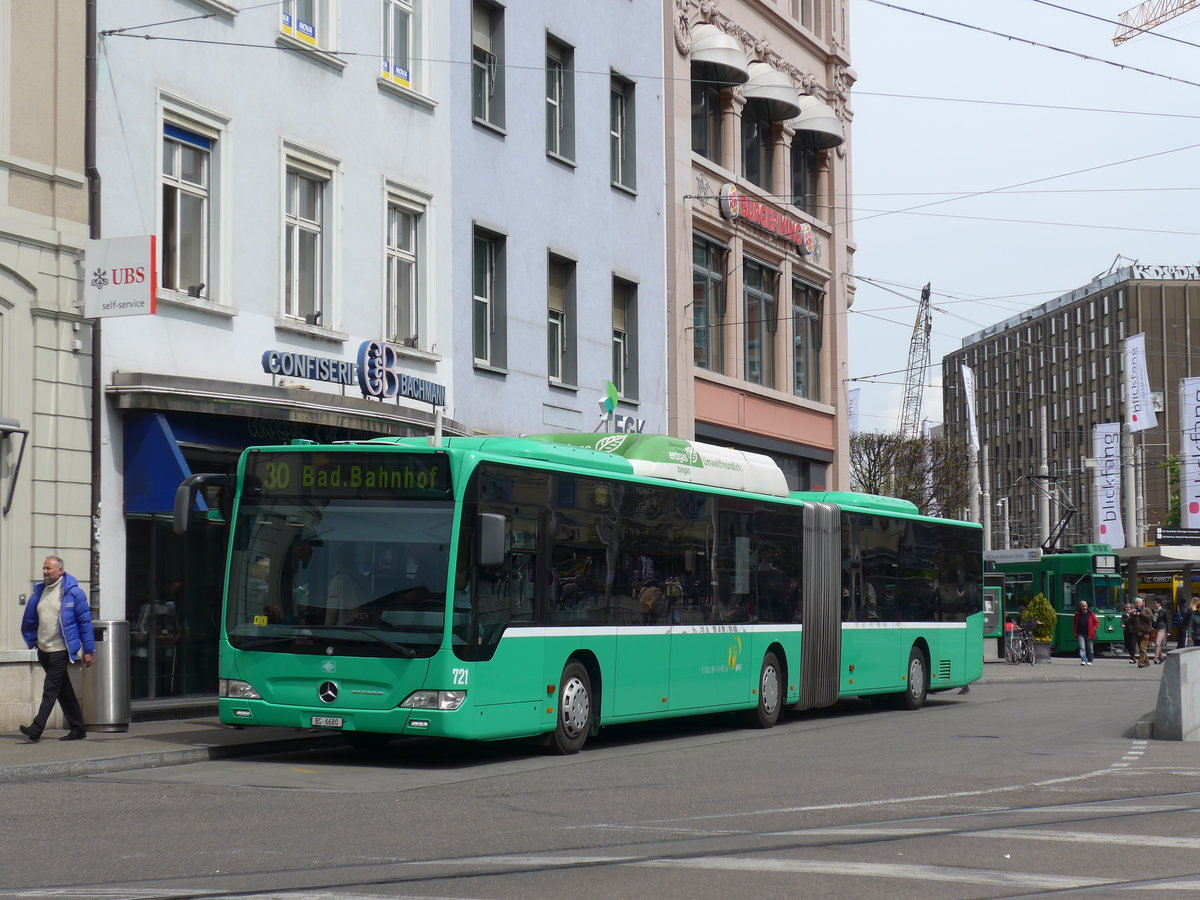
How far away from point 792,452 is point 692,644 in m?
18.1

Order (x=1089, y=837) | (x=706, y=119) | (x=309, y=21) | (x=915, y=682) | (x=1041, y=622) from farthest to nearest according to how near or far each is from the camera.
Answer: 1. (x=1041, y=622)
2. (x=706, y=119)
3. (x=915, y=682)
4. (x=309, y=21)
5. (x=1089, y=837)

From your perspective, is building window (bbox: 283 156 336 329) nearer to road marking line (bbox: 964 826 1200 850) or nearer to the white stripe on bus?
the white stripe on bus

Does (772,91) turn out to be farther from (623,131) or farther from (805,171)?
(623,131)

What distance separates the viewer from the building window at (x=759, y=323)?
34.7m

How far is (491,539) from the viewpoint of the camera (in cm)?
1451

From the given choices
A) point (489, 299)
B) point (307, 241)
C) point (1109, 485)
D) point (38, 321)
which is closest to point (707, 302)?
point (489, 299)

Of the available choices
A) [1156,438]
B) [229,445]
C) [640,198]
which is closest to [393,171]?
[229,445]

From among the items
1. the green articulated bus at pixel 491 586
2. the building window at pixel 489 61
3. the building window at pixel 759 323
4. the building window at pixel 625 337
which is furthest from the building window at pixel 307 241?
the building window at pixel 759 323

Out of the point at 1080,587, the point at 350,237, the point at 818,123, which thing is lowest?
the point at 1080,587

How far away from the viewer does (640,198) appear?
3067 cm

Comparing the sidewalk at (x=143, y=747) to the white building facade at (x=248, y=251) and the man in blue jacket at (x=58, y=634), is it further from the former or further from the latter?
the white building facade at (x=248, y=251)

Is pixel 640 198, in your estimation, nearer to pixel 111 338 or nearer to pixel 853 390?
pixel 111 338

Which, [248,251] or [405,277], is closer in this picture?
[248,251]

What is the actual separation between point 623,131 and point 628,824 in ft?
69.7
